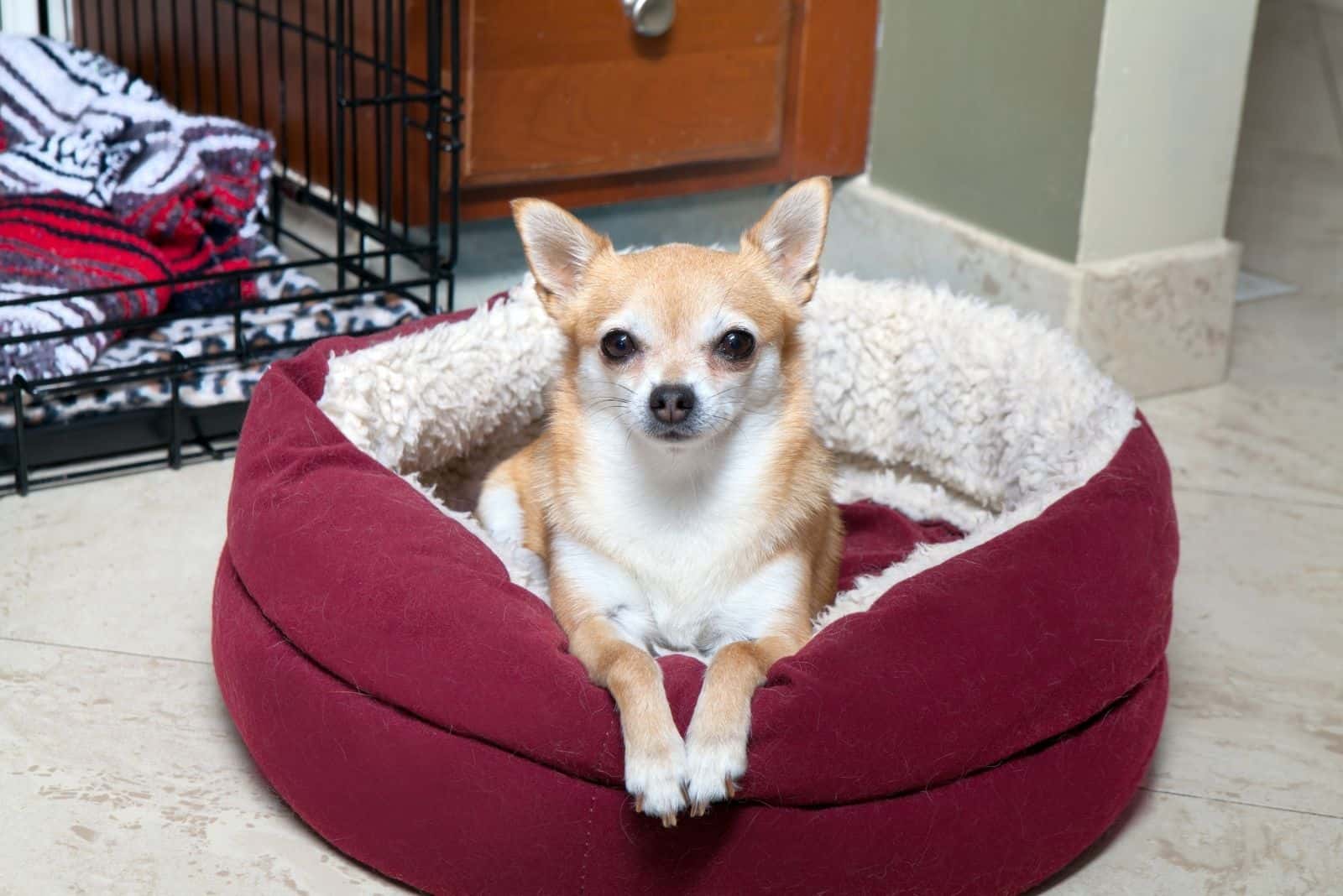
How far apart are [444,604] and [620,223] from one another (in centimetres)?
228

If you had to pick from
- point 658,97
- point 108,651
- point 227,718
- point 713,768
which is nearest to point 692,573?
point 713,768

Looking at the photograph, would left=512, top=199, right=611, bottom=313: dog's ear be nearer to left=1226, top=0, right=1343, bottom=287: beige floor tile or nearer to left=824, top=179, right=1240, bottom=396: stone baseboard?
left=824, top=179, right=1240, bottom=396: stone baseboard

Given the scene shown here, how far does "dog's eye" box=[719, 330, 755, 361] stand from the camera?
6.37ft

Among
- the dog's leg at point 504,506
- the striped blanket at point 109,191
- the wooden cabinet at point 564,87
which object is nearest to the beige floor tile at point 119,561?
the striped blanket at point 109,191

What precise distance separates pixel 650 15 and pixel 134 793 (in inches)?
80.6

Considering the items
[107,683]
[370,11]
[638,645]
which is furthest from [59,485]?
[638,645]

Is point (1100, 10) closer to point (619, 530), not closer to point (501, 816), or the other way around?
point (619, 530)

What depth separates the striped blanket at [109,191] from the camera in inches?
119

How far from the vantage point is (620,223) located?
394 cm

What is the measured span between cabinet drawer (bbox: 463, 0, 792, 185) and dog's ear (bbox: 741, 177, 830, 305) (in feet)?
4.49

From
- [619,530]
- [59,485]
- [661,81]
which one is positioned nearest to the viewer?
[619,530]

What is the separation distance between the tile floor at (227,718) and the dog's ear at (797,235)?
809 millimetres

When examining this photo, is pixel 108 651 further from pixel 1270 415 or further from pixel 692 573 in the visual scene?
pixel 1270 415

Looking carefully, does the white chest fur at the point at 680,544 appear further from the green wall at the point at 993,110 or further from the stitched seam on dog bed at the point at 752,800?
the green wall at the point at 993,110
